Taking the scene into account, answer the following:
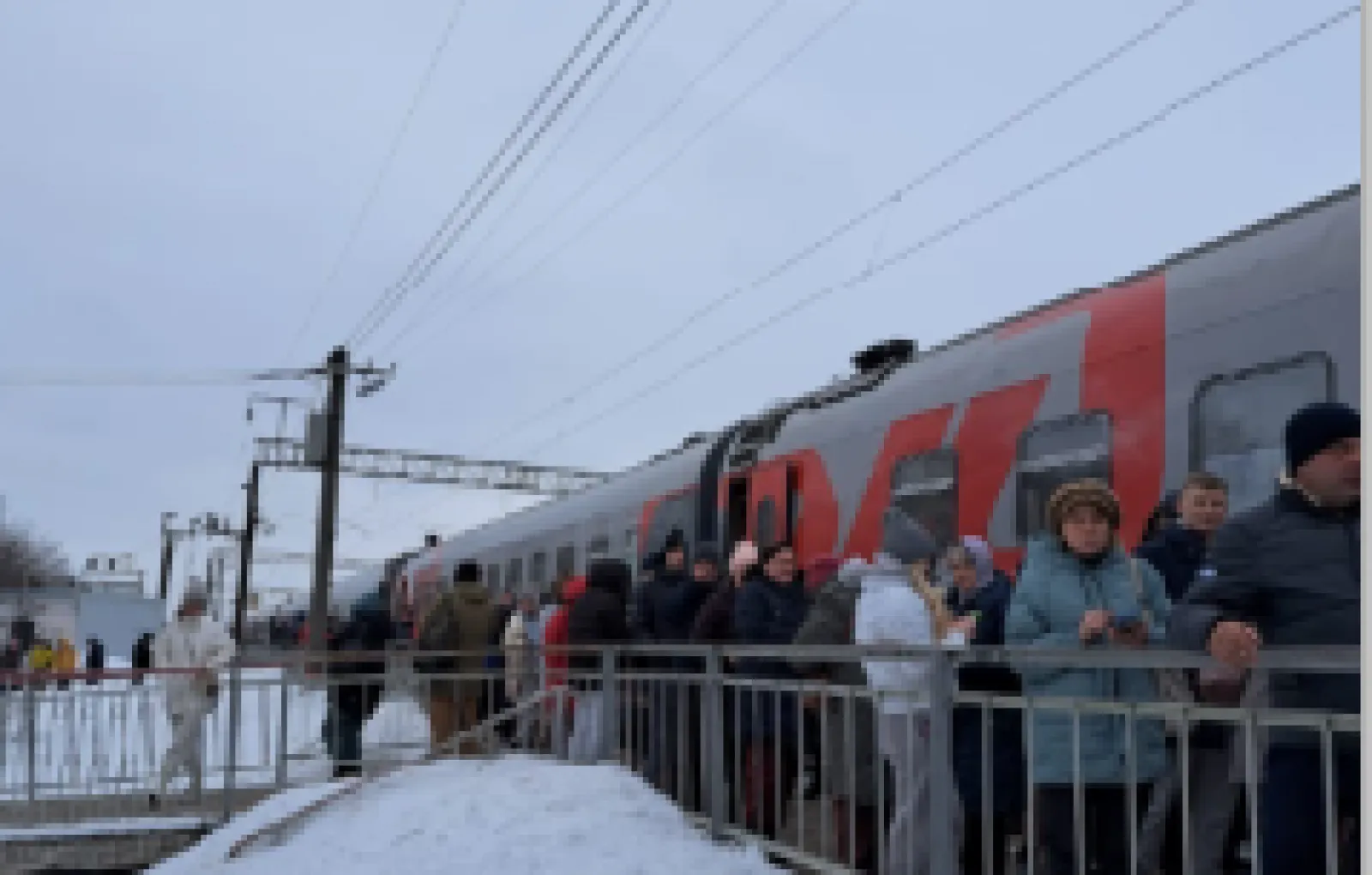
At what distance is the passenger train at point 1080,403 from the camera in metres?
6.55

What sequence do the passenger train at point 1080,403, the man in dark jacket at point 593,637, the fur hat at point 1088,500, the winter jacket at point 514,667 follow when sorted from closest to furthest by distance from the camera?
1. the fur hat at point 1088,500
2. the passenger train at point 1080,403
3. the man in dark jacket at point 593,637
4. the winter jacket at point 514,667

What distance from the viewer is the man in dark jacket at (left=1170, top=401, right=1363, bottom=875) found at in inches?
141

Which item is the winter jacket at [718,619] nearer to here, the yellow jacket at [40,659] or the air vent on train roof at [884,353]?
the air vent on train roof at [884,353]

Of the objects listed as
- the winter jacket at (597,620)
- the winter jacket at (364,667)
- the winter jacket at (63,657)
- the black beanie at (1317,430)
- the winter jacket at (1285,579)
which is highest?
the black beanie at (1317,430)

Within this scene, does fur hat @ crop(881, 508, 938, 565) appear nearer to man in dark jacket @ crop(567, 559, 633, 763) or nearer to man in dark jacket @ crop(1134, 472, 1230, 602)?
man in dark jacket @ crop(1134, 472, 1230, 602)

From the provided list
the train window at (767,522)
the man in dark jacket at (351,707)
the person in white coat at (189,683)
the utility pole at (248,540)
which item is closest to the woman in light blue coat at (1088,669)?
the man in dark jacket at (351,707)

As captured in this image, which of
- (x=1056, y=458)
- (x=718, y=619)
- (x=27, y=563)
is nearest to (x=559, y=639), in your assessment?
(x=718, y=619)

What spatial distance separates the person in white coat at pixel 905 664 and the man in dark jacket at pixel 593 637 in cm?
250

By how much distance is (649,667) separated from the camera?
26.7 feet

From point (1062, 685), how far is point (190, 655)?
8.75m

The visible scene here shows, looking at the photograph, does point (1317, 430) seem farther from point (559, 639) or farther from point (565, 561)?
point (565, 561)

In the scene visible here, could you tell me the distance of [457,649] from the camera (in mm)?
11492

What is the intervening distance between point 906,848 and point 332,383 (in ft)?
79.1

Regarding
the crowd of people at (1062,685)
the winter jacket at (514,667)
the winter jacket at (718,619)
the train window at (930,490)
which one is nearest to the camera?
the crowd of people at (1062,685)
